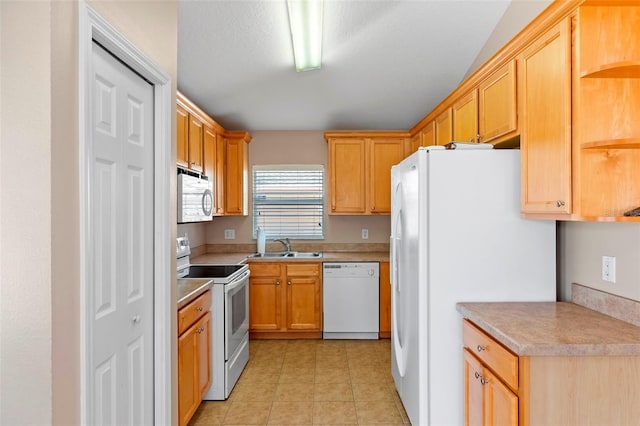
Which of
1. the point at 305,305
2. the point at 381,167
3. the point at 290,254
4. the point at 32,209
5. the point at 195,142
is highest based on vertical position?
the point at 195,142

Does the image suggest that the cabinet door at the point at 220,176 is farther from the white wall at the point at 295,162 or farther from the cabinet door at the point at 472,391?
the cabinet door at the point at 472,391

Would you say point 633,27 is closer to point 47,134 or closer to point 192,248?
point 47,134

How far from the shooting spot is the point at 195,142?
3.41 meters

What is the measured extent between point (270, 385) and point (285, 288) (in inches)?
46.2

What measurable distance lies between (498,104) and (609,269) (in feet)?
3.70

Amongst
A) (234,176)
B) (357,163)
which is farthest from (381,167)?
(234,176)

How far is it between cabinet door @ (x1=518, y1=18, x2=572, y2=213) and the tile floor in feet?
5.65

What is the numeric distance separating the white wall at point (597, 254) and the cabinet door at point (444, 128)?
124cm

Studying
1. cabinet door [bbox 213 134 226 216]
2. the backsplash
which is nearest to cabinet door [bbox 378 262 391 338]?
cabinet door [bbox 213 134 226 216]

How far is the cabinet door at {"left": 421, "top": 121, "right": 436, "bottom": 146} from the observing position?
365 centimetres

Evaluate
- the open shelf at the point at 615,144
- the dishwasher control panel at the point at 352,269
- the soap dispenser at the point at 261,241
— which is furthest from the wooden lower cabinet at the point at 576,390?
the soap dispenser at the point at 261,241

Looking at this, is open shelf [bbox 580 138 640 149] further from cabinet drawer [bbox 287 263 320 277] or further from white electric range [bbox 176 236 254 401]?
cabinet drawer [bbox 287 263 320 277]

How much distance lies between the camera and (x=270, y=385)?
10.2 feet

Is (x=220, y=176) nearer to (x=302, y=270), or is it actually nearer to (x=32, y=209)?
(x=302, y=270)
